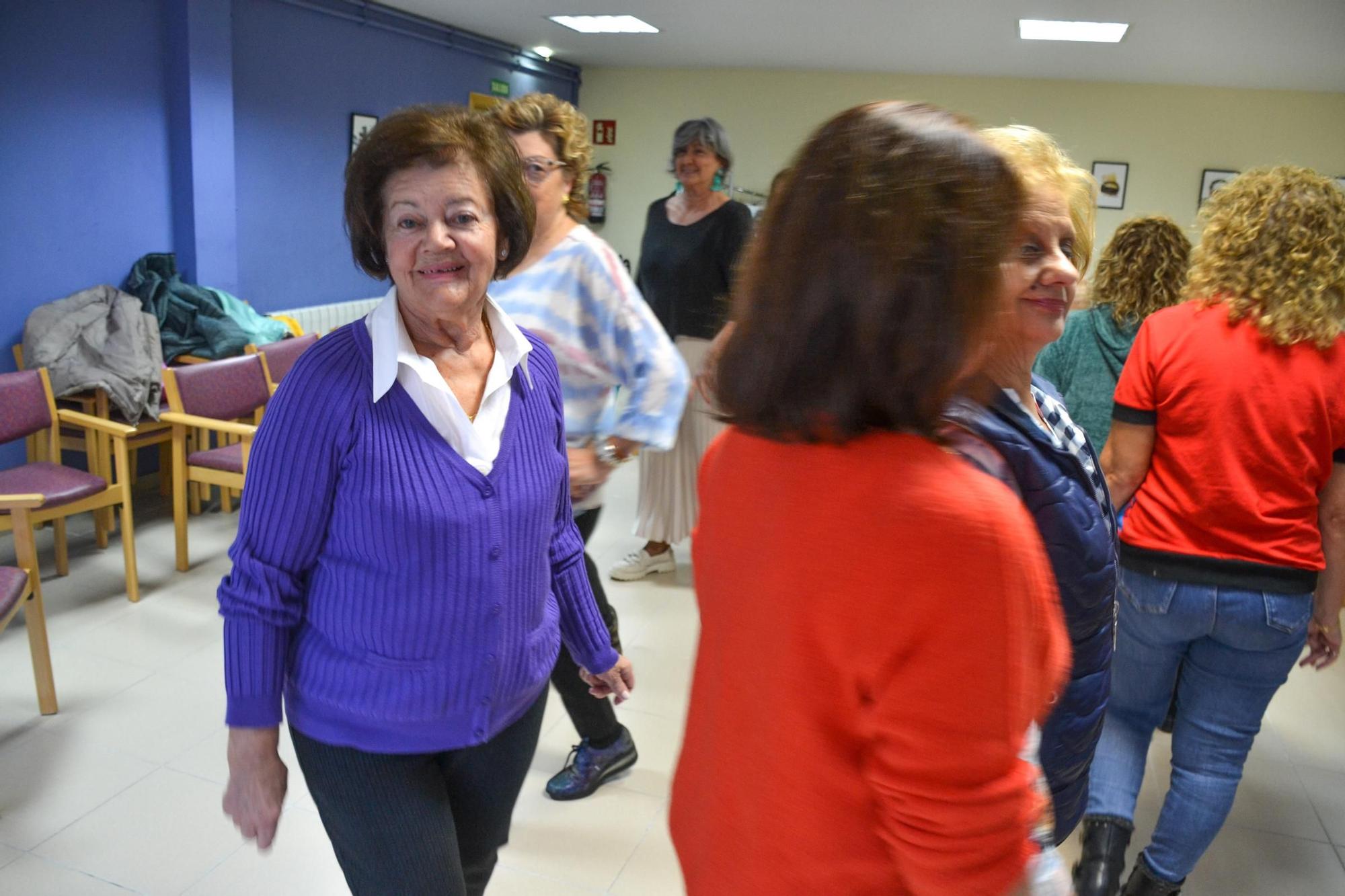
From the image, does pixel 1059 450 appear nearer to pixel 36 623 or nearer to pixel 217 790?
pixel 217 790

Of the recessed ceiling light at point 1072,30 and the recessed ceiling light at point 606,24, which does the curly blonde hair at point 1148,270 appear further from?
the recessed ceiling light at point 606,24

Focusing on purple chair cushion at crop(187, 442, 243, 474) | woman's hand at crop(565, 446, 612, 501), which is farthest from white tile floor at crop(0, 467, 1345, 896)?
woman's hand at crop(565, 446, 612, 501)

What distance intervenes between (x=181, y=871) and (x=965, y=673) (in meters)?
2.13

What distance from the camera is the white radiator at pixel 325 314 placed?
6.31 metres

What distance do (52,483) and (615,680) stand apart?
8.84 feet

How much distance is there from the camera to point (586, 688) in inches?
96.2

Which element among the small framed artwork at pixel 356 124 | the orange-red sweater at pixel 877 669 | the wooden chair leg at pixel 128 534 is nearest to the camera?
the orange-red sweater at pixel 877 669

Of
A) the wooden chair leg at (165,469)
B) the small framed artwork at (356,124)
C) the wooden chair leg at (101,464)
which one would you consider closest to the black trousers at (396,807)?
the wooden chair leg at (101,464)

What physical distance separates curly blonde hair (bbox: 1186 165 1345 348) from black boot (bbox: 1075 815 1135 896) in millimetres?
1112

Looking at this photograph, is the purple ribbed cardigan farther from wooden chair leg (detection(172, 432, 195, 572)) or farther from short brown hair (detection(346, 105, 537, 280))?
wooden chair leg (detection(172, 432, 195, 572))

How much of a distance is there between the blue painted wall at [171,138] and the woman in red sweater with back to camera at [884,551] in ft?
15.9

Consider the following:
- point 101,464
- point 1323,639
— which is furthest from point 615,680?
point 101,464

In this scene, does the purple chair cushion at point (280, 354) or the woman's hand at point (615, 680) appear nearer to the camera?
the woman's hand at point (615, 680)

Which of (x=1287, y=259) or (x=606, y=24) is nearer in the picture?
(x=1287, y=259)
